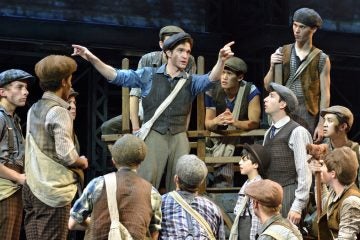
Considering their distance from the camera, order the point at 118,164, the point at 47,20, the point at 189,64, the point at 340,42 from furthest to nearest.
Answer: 1. the point at 340,42
2. the point at 47,20
3. the point at 189,64
4. the point at 118,164

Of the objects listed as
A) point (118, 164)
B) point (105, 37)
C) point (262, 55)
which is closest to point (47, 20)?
point (105, 37)

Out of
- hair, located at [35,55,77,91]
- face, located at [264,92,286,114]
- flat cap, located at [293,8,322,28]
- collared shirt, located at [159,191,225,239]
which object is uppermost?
flat cap, located at [293,8,322,28]

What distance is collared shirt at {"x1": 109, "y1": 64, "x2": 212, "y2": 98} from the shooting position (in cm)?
781

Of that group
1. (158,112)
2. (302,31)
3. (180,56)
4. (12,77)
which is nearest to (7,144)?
(12,77)

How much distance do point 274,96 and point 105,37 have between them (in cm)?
560

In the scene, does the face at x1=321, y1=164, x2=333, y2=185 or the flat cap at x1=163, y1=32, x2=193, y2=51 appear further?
the flat cap at x1=163, y1=32, x2=193, y2=51

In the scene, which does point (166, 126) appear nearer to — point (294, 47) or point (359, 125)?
point (294, 47)

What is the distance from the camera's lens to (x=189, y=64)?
8.53 meters

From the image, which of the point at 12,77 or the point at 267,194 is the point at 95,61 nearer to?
the point at 12,77

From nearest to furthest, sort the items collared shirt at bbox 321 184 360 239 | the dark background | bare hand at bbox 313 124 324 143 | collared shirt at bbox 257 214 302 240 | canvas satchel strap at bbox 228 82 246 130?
collared shirt at bbox 257 214 302 240
collared shirt at bbox 321 184 360 239
bare hand at bbox 313 124 324 143
canvas satchel strap at bbox 228 82 246 130
the dark background

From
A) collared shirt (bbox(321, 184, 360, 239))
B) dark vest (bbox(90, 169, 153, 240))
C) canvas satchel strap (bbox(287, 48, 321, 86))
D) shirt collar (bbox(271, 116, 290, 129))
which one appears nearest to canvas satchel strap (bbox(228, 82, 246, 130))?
canvas satchel strap (bbox(287, 48, 321, 86))

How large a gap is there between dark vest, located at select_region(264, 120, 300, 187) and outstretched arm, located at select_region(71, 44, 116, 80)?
1.49 m

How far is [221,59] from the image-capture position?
7.57 m

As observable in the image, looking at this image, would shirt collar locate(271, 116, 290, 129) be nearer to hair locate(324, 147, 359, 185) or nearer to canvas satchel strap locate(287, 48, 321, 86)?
canvas satchel strap locate(287, 48, 321, 86)
